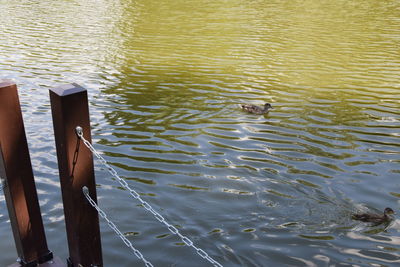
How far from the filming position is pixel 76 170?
3809 millimetres

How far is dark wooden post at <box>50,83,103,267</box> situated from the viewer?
359cm

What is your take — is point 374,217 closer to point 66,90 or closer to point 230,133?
point 230,133

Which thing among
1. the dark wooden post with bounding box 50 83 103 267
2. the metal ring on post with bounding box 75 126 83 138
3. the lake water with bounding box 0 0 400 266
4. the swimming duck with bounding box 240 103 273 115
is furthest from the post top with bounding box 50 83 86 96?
the swimming duck with bounding box 240 103 273 115

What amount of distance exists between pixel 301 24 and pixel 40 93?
1070 cm

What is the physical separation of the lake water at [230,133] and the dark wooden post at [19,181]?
1034 mm

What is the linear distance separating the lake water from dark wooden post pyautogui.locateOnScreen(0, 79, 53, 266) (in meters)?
1.03

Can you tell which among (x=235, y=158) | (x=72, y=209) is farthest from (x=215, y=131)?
(x=72, y=209)

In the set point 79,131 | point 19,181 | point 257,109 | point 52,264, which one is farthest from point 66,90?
point 257,109

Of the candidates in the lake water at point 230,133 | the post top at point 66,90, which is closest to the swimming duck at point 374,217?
the lake water at point 230,133

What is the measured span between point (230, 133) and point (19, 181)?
4.92 meters

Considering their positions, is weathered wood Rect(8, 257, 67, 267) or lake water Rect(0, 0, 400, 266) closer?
weathered wood Rect(8, 257, 67, 267)

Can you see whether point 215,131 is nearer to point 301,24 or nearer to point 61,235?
point 61,235

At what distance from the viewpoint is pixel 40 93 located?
1054 cm

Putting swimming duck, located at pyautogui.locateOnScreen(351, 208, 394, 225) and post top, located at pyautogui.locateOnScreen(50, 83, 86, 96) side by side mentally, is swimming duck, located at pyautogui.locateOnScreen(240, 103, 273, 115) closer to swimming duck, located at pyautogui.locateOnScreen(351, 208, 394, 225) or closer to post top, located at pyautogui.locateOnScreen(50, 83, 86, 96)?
swimming duck, located at pyautogui.locateOnScreen(351, 208, 394, 225)
